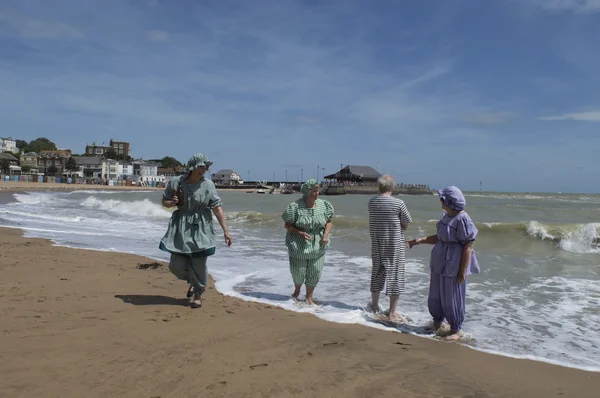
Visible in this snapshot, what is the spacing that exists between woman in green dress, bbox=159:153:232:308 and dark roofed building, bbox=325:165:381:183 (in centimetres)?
10345

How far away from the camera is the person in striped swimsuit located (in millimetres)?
5301

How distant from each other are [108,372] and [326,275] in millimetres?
5313

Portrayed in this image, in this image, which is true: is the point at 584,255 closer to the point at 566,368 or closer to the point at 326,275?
the point at 326,275

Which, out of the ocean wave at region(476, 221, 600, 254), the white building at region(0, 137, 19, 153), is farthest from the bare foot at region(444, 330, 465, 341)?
the white building at region(0, 137, 19, 153)

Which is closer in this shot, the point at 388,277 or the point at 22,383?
the point at 22,383

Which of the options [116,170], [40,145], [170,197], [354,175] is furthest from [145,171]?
[170,197]

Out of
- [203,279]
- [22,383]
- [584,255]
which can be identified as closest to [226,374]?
[22,383]

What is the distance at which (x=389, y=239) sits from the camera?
537 cm

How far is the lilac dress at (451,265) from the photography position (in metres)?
4.49

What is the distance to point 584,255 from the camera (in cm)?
1152

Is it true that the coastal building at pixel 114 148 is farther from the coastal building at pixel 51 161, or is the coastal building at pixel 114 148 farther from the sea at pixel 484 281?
the sea at pixel 484 281

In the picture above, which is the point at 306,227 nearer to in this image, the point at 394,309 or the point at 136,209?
the point at 394,309

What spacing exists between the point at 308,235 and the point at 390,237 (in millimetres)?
1006

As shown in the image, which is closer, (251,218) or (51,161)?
(251,218)
